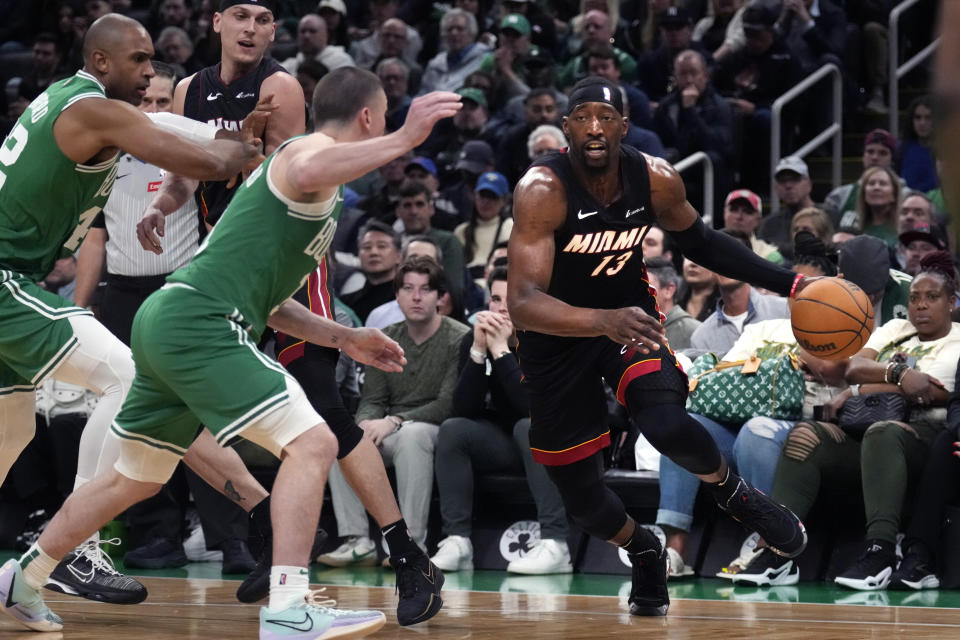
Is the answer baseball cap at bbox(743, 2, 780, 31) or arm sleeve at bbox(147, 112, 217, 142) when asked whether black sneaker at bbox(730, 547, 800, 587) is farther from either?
baseball cap at bbox(743, 2, 780, 31)

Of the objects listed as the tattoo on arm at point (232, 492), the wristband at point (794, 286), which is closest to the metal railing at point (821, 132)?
the wristband at point (794, 286)

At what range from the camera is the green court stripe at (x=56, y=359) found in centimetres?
509

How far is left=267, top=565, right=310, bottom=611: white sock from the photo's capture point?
425 cm

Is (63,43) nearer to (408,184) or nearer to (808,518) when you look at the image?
(408,184)

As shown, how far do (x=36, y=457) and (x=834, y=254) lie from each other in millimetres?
5172

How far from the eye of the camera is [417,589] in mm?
5207

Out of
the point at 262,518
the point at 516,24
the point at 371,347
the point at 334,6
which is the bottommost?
the point at 262,518

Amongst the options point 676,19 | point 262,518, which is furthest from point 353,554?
point 676,19

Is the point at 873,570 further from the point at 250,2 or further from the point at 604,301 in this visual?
the point at 250,2

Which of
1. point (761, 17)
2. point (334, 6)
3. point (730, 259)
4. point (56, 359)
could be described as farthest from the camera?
point (334, 6)

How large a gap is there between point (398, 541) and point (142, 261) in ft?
8.21

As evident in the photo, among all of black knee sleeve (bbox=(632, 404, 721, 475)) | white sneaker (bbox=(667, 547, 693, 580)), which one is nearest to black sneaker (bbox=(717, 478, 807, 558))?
black knee sleeve (bbox=(632, 404, 721, 475))

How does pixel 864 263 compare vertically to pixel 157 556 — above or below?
above

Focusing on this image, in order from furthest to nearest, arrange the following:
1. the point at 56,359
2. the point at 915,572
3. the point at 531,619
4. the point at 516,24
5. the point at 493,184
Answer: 1. the point at 516,24
2. the point at 493,184
3. the point at 915,572
4. the point at 531,619
5. the point at 56,359
